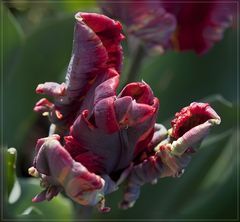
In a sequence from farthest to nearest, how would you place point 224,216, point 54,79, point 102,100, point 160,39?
point 54,79
point 224,216
point 160,39
point 102,100

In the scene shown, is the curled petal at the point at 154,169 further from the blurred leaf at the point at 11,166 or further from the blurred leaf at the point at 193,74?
the blurred leaf at the point at 193,74

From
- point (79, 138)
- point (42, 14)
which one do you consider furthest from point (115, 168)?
point (42, 14)

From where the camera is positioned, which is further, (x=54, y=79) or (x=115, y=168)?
(x=54, y=79)

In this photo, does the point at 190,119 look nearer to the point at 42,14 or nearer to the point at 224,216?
the point at 224,216

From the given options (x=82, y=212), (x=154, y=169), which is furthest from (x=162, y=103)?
(x=154, y=169)

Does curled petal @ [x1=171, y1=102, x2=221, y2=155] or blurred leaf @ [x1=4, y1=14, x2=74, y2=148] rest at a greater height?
curled petal @ [x1=171, y1=102, x2=221, y2=155]

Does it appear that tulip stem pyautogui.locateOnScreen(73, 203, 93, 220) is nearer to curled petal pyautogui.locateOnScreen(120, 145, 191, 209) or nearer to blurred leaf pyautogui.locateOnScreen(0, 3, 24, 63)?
curled petal pyautogui.locateOnScreen(120, 145, 191, 209)

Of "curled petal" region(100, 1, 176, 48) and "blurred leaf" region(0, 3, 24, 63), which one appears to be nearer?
"curled petal" region(100, 1, 176, 48)

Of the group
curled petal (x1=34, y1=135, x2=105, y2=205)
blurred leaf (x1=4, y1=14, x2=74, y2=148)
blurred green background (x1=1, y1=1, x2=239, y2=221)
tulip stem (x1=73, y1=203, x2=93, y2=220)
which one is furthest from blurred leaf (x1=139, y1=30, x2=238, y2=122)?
curled petal (x1=34, y1=135, x2=105, y2=205)

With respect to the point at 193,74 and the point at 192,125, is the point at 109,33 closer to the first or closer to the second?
the point at 192,125
